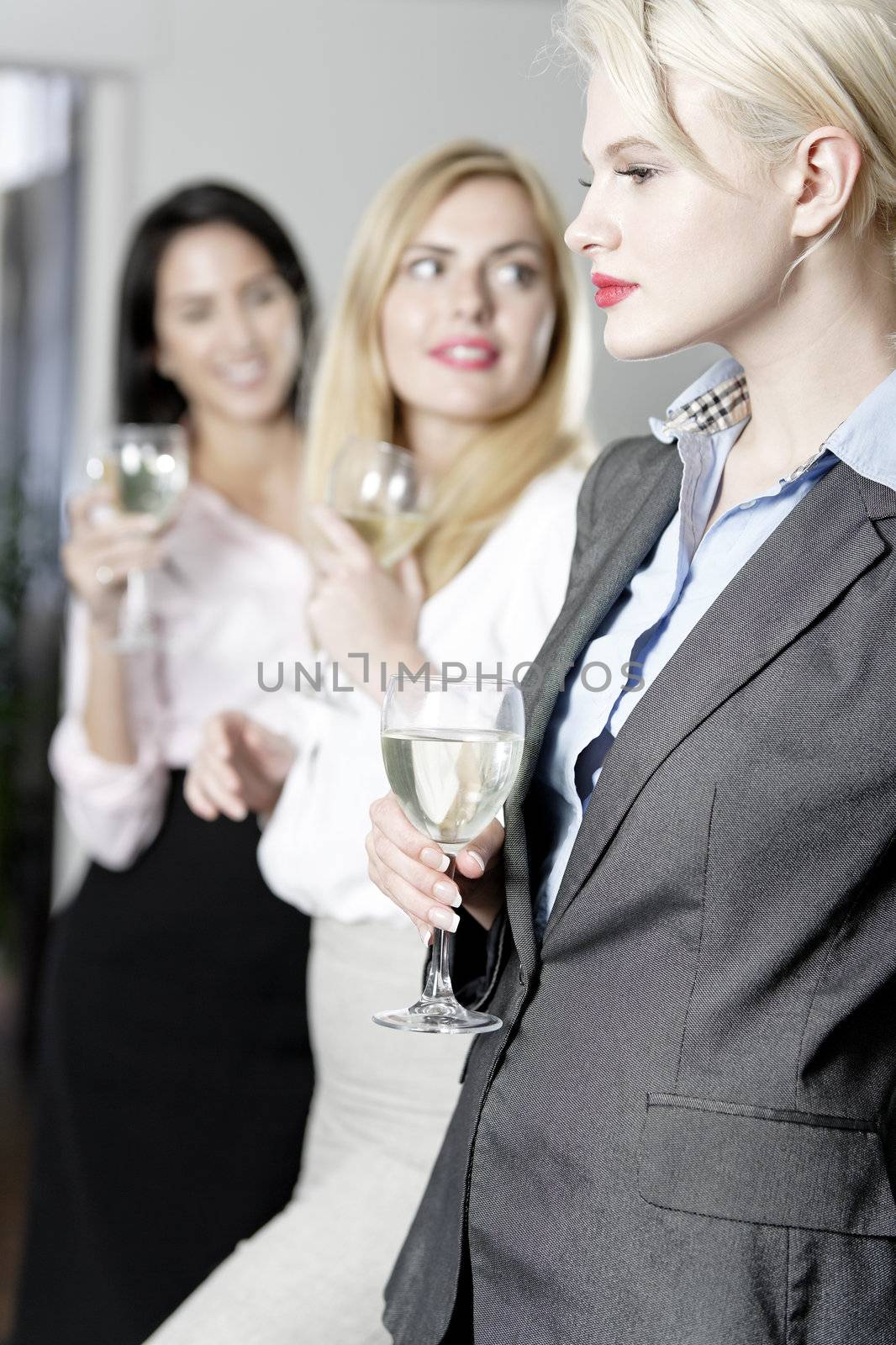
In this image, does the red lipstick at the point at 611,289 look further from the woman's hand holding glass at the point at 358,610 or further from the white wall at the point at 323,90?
the white wall at the point at 323,90

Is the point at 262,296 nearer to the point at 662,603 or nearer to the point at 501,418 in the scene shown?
the point at 501,418

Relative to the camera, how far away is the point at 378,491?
1864 mm

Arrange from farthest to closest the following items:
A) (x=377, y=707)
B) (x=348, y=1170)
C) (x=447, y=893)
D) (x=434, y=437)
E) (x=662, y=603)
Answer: (x=434, y=437) → (x=377, y=707) → (x=348, y=1170) → (x=662, y=603) → (x=447, y=893)

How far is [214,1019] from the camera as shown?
2.37 metres

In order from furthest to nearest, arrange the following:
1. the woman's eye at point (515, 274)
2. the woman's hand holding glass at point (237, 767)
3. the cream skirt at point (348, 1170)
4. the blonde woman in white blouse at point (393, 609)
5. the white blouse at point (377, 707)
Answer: the woman's eye at point (515, 274) → the woman's hand holding glass at point (237, 767) → the white blouse at point (377, 707) → the blonde woman in white blouse at point (393, 609) → the cream skirt at point (348, 1170)

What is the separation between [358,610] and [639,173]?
801mm

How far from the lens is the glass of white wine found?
6.09ft

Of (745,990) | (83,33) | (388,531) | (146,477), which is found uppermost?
(83,33)

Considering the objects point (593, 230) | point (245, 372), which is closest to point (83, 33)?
point (245, 372)

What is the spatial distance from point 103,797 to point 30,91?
8.79 ft

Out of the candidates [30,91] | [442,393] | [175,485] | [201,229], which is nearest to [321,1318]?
[442,393]

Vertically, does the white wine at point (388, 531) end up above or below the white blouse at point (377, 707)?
above

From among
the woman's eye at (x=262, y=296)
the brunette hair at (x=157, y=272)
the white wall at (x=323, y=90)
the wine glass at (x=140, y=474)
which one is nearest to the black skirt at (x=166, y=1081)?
the wine glass at (x=140, y=474)

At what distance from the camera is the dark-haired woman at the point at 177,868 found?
92.6 inches
